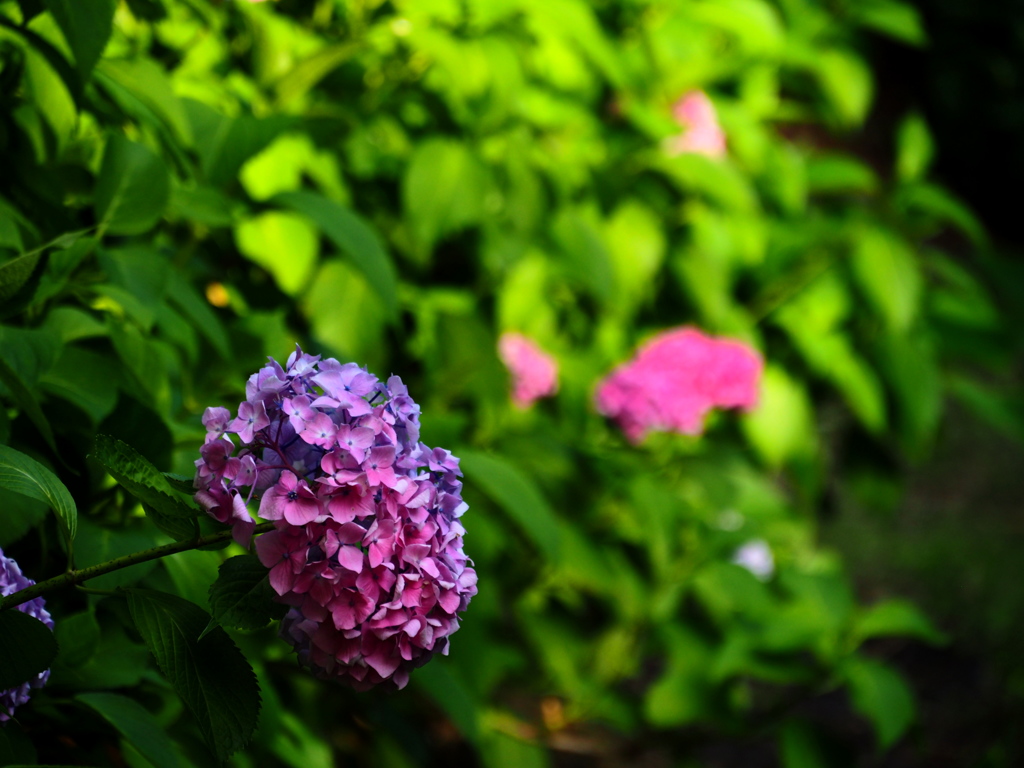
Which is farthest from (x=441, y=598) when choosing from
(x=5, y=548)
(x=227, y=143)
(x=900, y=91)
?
(x=900, y=91)

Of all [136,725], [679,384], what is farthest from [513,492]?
[679,384]

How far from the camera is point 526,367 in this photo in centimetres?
183

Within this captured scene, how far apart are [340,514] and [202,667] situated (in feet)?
0.41

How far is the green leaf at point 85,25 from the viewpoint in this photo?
0.72m

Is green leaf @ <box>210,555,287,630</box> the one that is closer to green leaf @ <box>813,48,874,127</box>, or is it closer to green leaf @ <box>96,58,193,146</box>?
green leaf @ <box>96,58,193,146</box>

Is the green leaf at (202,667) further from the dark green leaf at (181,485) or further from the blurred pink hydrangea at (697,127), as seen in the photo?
the blurred pink hydrangea at (697,127)

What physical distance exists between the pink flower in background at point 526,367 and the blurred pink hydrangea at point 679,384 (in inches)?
5.3

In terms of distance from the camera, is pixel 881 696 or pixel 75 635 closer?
pixel 75 635

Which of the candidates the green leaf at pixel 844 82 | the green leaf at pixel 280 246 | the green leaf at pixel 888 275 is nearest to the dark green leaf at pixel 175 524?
the green leaf at pixel 280 246

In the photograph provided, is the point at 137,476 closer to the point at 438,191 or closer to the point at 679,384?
the point at 438,191

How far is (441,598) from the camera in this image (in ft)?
1.85

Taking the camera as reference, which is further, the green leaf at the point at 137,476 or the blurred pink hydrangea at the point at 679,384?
the blurred pink hydrangea at the point at 679,384

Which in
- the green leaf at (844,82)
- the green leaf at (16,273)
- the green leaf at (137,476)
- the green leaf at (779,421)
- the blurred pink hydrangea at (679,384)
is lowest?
the green leaf at (779,421)

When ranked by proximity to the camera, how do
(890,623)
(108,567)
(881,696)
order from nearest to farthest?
Answer: (108,567)
(881,696)
(890,623)
